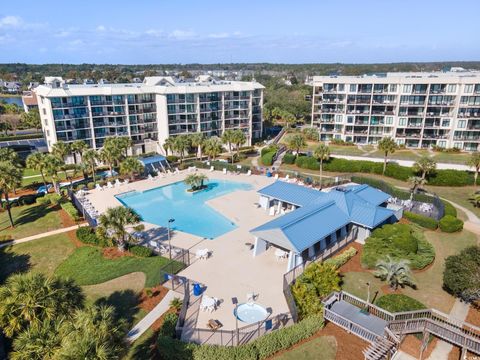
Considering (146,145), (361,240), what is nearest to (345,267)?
(361,240)

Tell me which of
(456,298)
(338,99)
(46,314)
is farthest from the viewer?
(338,99)

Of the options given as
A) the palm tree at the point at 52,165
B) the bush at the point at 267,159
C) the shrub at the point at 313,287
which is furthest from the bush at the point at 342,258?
the palm tree at the point at 52,165

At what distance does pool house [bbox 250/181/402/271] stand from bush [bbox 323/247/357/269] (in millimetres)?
1502

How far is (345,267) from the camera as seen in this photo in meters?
33.0

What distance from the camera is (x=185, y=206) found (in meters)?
49.5

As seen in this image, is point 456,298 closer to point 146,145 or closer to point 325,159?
point 325,159

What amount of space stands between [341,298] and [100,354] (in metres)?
18.3

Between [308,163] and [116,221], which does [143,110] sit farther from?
[116,221]

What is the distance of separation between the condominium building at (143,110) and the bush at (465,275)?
59.9 m

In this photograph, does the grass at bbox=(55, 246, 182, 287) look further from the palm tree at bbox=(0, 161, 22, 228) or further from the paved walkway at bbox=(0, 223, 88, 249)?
the palm tree at bbox=(0, 161, 22, 228)

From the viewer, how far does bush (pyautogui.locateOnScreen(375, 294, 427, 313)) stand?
998 inches

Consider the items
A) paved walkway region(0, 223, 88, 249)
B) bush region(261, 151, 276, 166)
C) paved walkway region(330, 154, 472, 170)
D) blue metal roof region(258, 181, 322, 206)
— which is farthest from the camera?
bush region(261, 151, 276, 166)

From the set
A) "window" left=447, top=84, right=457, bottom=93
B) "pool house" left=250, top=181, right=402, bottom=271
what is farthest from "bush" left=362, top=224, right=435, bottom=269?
"window" left=447, top=84, right=457, bottom=93

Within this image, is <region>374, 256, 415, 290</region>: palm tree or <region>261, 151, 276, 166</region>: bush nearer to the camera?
<region>374, 256, 415, 290</region>: palm tree
